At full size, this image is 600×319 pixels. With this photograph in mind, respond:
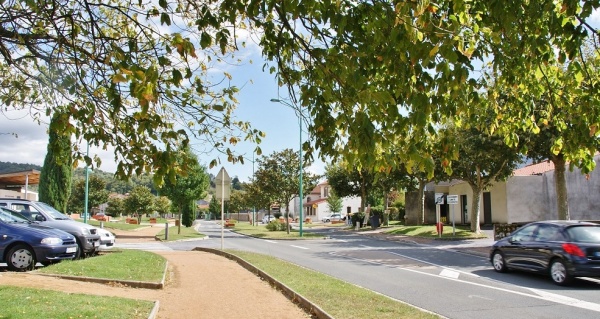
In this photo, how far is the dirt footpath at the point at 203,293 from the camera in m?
7.89

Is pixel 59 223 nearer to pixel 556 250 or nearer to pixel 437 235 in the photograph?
pixel 556 250

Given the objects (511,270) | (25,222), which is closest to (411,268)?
(511,270)

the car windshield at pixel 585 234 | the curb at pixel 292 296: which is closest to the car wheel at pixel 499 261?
the car windshield at pixel 585 234

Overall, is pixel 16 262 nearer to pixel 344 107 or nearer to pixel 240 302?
pixel 240 302

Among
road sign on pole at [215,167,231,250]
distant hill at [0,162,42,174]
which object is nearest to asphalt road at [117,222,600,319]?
road sign on pole at [215,167,231,250]

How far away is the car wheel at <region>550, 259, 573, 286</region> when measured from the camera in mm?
11156

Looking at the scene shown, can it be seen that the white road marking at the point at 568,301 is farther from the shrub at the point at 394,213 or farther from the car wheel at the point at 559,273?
the shrub at the point at 394,213

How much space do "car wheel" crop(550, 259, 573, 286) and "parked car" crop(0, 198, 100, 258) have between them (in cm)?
1261

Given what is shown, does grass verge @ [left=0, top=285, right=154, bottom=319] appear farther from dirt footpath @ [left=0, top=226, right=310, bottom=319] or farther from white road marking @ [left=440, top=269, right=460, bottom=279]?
white road marking @ [left=440, top=269, right=460, bottom=279]

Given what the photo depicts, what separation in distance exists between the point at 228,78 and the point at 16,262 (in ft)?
25.7

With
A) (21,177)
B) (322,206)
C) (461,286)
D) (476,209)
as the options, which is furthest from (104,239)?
(322,206)

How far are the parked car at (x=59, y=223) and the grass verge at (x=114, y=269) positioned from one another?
1.36m

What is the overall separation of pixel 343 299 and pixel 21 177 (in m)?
32.9

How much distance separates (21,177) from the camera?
34312mm
